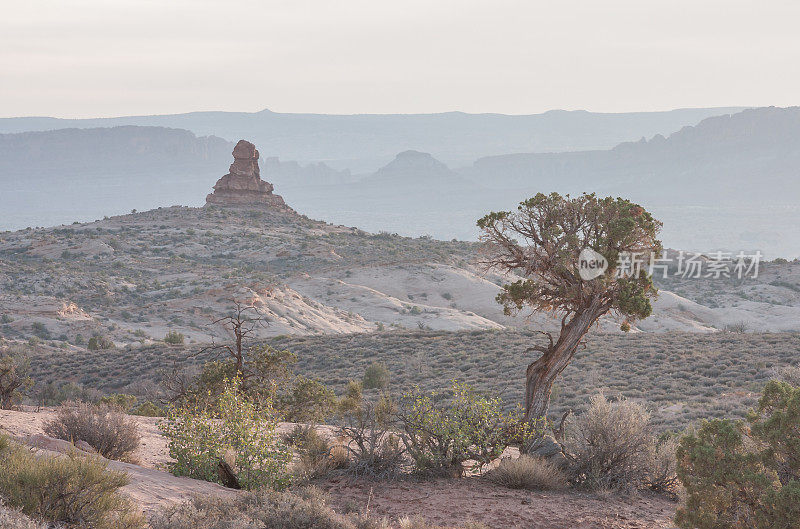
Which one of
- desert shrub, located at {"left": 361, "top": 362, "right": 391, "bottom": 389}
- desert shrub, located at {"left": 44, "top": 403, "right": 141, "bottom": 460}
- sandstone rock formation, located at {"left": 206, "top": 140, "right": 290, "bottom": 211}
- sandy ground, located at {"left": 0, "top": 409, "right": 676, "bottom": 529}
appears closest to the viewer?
sandy ground, located at {"left": 0, "top": 409, "right": 676, "bottom": 529}

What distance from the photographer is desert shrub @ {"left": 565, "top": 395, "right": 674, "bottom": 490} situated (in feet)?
30.7

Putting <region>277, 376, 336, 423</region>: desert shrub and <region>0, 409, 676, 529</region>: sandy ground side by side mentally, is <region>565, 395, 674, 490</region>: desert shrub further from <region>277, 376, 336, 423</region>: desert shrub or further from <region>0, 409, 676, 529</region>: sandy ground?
<region>277, 376, 336, 423</region>: desert shrub

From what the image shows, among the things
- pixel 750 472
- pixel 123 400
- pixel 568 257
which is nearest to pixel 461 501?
pixel 750 472

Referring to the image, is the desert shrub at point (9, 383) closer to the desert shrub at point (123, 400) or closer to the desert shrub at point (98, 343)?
the desert shrub at point (123, 400)

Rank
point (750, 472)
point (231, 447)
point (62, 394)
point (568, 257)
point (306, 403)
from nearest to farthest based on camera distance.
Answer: point (750, 472) < point (231, 447) < point (568, 257) < point (306, 403) < point (62, 394)

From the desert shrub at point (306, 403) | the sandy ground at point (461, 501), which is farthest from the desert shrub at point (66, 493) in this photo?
the desert shrub at point (306, 403)

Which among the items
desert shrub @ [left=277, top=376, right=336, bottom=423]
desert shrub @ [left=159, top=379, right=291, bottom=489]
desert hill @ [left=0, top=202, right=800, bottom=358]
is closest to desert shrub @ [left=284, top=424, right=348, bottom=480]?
desert shrub @ [left=159, top=379, right=291, bottom=489]

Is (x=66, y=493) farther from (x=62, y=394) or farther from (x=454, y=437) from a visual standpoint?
(x=62, y=394)

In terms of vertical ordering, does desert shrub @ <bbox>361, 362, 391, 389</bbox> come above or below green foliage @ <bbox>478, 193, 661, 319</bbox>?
below

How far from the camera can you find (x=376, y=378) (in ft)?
71.7

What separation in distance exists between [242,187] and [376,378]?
60.4 metres

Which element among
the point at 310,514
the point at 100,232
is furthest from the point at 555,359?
the point at 100,232

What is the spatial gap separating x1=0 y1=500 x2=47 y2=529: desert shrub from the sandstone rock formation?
74.4m

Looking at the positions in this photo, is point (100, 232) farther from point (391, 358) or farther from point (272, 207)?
point (391, 358)
